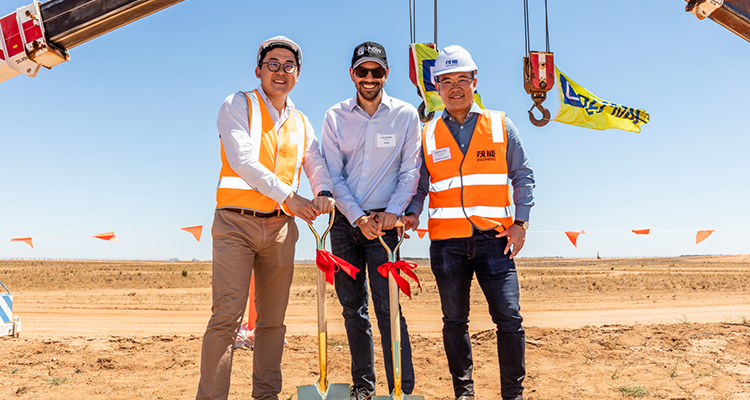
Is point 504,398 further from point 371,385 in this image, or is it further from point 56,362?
point 56,362

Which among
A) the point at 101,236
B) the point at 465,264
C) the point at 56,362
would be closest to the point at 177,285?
the point at 101,236

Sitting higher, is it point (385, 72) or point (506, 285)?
point (385, 72)

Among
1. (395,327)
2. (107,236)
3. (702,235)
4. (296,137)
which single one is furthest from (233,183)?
(702,235)

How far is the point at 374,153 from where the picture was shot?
147 inches

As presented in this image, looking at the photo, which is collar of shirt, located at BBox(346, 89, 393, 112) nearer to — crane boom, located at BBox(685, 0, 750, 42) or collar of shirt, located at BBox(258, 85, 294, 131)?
collar of shirt, located at BBox(258, 85, 294, 131)

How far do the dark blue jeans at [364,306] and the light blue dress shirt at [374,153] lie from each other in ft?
0.83

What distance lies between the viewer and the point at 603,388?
4891mm

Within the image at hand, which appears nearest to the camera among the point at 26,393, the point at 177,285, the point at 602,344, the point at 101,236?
the point at 26,393

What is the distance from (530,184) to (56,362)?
6.09m

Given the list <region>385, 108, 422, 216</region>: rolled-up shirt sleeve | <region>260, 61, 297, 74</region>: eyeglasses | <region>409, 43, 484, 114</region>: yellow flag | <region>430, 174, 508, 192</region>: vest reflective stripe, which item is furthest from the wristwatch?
<region>409, 43, 484, 114</region>: yellow flag

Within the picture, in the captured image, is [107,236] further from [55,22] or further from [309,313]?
[55,22]

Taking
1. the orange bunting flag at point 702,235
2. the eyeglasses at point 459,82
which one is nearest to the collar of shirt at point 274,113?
the eyeglasses at point 459,82

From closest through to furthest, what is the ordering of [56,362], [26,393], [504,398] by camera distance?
[504,398], [26,393], [56,362]

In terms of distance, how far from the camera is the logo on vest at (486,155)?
12.1 feet
